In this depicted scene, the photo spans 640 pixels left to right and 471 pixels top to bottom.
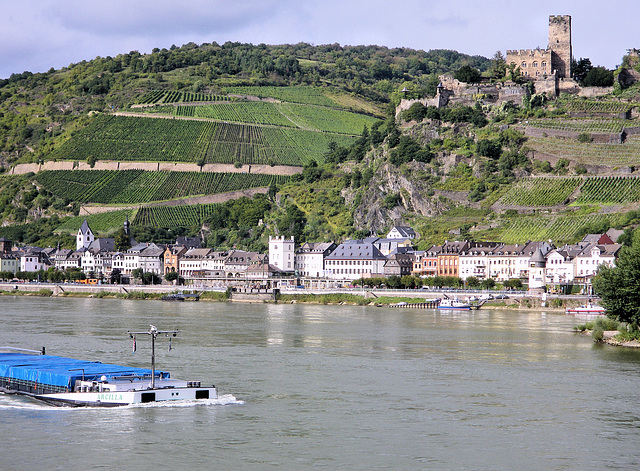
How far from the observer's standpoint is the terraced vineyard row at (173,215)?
4060 inches

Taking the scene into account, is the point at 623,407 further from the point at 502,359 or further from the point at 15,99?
the point at 15,99

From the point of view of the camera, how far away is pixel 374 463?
20.3 metres

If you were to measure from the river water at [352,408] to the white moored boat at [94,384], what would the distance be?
1.26ft

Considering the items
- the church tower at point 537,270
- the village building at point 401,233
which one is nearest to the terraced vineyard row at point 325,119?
the village building at point 401,233

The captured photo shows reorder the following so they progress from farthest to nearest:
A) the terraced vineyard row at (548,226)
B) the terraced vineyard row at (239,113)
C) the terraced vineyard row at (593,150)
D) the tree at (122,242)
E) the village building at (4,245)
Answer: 1. the terraced vineyard row at (239,113)
2. the village building at (4,245)
3. the tree at (122,242)
4. the terraced vineyard row at (593,150)
5. the terraced vineyard row at (548,226)

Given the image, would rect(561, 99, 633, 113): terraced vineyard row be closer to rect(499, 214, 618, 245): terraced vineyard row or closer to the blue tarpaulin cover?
rect(499, 214, 618, 245): terraced vineyard row

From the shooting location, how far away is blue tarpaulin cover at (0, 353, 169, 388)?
26622mm

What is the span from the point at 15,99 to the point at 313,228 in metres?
78.8

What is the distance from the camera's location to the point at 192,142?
114m

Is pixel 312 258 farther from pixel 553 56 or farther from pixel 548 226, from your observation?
pixel 553 56

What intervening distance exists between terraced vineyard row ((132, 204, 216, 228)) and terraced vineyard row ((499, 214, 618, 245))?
3812 centimetres

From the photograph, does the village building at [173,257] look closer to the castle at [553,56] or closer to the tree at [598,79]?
the castle at [553,56]

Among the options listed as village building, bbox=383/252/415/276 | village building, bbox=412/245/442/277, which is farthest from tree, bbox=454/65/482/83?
village building, bbox=412/245/442/277

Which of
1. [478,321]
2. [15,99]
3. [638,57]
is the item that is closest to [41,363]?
[478,321]
